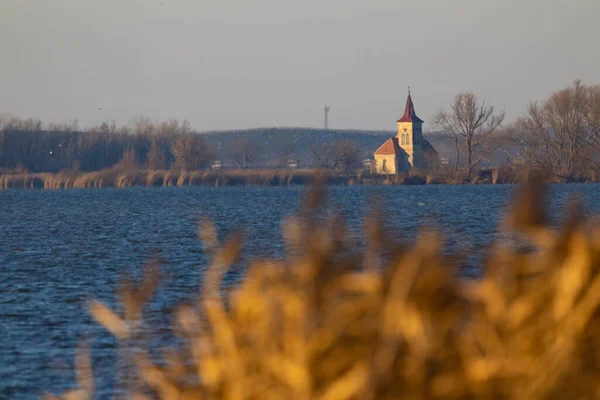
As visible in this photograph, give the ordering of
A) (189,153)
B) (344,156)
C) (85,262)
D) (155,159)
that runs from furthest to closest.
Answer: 1. (155,159)
2. (189,153)
3. (344,156)
4. (85,262)

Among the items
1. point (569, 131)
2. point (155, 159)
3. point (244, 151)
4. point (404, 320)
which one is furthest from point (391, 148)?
point (404, 320)

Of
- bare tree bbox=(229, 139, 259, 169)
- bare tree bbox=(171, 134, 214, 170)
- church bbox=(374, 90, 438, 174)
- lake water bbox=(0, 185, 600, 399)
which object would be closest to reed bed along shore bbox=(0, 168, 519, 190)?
bare tree bbox=(171, 134, 214, 170)

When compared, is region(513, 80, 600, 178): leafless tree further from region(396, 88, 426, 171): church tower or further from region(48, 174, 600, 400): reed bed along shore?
region(48, 174, 600, 400): reed bed along shore

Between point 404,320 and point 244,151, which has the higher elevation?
point 244,151

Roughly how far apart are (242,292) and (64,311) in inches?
509

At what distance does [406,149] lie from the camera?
131 metres

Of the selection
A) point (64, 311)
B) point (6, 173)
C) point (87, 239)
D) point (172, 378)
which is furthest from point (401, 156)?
point (172, 378)

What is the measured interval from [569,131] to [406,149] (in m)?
50.8

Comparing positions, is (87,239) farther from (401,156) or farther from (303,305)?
(401,156)

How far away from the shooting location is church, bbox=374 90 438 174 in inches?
5064

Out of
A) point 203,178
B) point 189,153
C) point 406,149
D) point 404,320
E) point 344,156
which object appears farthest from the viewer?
point 406,149

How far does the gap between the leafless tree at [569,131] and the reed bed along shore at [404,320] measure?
77.5 m

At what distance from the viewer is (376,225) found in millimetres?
4359

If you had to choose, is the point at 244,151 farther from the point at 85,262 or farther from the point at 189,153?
the point at 85,262
